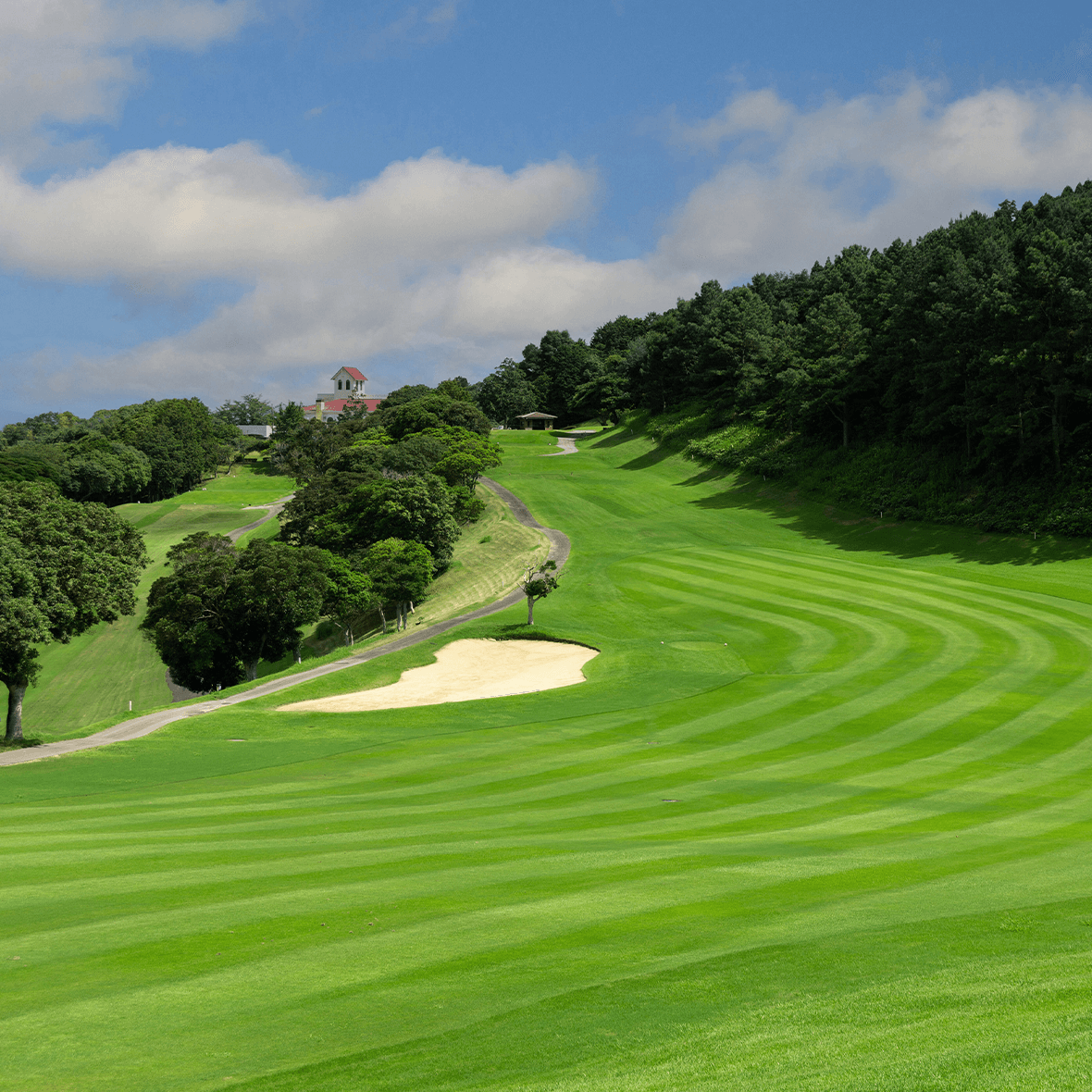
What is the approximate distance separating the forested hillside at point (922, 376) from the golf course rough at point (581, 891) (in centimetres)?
3673

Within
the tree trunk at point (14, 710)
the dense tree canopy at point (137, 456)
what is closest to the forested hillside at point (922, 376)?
the tree trunk at point (14, 710)

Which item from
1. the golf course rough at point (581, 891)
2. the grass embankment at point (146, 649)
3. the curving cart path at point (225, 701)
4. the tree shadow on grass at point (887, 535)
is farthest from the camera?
the tree shadow on grass at point (887, 535)

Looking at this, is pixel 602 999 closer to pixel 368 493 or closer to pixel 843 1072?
pixel 843 1072

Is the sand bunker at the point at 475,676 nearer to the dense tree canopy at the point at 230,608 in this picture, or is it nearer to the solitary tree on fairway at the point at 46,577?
the solitary tree on fairway at the point at 46,577

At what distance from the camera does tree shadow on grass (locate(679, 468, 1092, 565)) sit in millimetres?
64062

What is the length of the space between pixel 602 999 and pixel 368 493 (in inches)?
2600

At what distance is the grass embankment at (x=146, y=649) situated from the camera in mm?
53812

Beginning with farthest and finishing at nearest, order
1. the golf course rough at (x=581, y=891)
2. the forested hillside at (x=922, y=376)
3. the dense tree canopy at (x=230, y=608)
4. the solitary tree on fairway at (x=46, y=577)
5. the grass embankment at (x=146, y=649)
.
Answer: the forested hillside at (x=922, y=376) < the grass embankment at (x=146, y=649) < the dense tree canopy at (x=230, y=608) < the solitary tree on fairway at (x=46, y=577) < the golf course rough at (x=581, y=891)

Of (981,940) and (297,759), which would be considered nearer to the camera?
(981,940)

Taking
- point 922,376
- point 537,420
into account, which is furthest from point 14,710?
point 537,420

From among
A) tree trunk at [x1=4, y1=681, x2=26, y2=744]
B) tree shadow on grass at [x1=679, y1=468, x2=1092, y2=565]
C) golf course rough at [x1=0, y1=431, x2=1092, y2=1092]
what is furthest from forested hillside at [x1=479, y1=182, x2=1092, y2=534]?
tree trunk at [x1=4, y1=681, x2=26, y2=744]

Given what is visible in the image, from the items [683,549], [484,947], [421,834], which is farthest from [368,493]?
[484,947]

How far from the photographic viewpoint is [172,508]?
12069cm

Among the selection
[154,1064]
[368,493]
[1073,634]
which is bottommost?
[1073,634]
